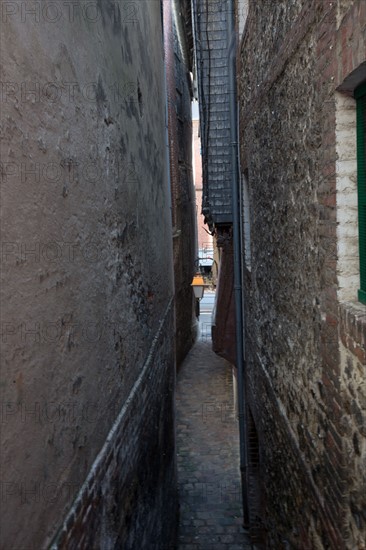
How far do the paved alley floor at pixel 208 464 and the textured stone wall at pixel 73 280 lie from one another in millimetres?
2083

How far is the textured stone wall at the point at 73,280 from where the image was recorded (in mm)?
2045

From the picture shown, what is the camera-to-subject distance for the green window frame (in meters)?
2.51

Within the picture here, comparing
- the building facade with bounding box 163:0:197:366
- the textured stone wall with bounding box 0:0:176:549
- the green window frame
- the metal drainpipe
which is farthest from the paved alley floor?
the green window frame

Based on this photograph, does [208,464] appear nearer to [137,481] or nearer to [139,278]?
[137,481]

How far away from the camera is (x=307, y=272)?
337cm

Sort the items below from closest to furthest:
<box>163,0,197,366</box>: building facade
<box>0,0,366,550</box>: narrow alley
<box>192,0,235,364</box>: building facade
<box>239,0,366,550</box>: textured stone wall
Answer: <box>0,0,366,550</box>: narrow alley → <box>239,0,366,550</box>: textured stone wall → <box>192,0,235,364</box>: building facade → <box>163,0,197,366</box>: building facade

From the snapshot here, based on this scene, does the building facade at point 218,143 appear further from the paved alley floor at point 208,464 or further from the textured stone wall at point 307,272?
the textured stone wall at point 307,272

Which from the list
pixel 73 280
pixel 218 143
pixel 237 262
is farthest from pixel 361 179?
pixel 218 143

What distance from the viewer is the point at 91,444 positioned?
10.1 feet

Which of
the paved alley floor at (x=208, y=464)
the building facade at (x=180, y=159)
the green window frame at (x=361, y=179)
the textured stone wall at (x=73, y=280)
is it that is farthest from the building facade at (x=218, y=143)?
the green window frame at (x=361, y=179)

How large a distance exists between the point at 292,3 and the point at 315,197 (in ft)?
4.29

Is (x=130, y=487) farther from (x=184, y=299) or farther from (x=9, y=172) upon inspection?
(x=184, y=299)

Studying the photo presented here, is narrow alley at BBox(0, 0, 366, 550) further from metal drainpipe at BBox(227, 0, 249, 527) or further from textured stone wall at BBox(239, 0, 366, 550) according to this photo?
metal drainpipe at BBox(227, 0, 249, 527)

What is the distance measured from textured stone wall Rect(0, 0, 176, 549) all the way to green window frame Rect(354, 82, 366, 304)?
1.43m
